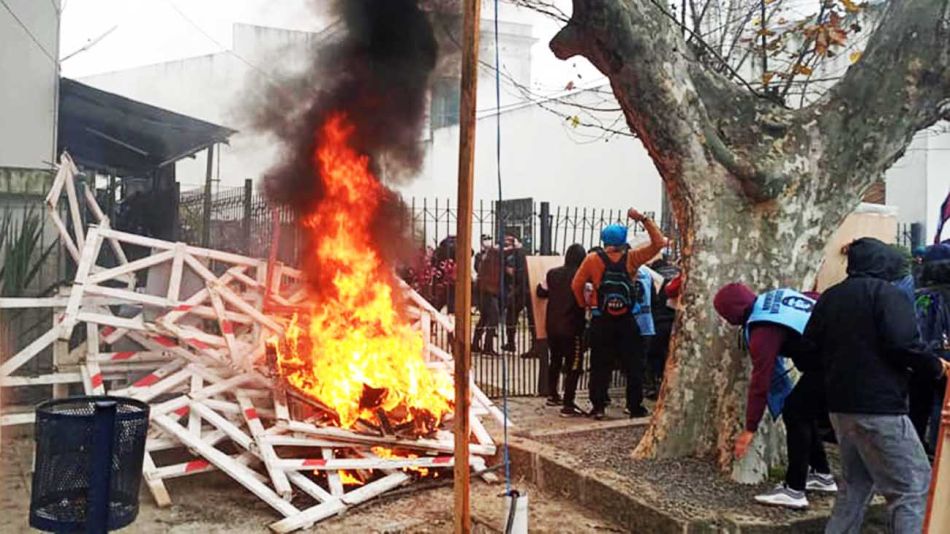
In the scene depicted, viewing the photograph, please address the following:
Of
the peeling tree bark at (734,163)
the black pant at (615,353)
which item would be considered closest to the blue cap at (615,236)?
the black pant at (615,353)

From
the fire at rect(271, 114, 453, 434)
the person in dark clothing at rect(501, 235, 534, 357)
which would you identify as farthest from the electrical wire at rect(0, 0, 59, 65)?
the person in dark clothing at rect(501, 235, 534, 357)

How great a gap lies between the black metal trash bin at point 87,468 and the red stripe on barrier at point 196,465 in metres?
1.44

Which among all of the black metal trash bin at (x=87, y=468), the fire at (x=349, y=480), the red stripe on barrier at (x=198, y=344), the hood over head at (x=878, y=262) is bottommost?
the fire at (x=349, y=480)

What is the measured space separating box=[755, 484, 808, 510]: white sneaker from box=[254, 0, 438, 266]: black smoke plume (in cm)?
471

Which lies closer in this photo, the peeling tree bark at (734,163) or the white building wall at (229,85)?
the peeling tree bark at (734,163)

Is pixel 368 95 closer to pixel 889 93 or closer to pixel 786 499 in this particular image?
pixel 889 93

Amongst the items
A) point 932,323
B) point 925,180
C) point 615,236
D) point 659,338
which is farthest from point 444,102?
point 925,180

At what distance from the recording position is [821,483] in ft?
17.6

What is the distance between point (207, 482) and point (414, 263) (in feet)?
15.4

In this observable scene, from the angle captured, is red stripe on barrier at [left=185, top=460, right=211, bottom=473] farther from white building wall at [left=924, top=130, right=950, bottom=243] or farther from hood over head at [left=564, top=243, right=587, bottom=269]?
white building wall at [left=924, top=130, right=950, bottom=243]

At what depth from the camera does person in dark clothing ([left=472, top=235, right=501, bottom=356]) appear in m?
11.5

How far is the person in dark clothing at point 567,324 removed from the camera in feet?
27.0

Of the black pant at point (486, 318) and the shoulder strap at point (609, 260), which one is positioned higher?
the shoulder strap at point (609, 260)

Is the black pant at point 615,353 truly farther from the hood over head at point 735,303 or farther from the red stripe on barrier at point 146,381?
the red stripe on barrier at point 146,381
